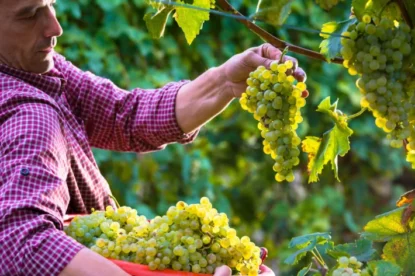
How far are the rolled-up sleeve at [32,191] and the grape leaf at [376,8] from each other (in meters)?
0.60

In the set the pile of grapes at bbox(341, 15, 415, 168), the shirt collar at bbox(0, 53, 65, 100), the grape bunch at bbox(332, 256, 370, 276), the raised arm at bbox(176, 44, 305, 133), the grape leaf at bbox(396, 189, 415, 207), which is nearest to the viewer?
the pile of grapes at bbox(341, 15, 415, 168)

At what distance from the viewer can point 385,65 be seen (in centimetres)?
106

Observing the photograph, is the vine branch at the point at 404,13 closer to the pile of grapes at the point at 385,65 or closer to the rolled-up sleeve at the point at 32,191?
the pile of grapes at the point at 385,65

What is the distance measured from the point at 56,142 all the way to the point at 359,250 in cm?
58

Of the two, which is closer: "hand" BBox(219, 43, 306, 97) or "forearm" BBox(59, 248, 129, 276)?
"forearm" BBox(59, 248, 129, 276)

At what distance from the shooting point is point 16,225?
139 centimetres

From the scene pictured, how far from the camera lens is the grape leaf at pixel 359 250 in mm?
1307

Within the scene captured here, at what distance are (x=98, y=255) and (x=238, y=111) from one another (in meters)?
2.57

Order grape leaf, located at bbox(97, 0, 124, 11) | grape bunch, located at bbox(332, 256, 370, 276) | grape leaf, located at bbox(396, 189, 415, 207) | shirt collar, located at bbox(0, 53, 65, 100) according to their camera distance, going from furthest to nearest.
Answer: grape leaf, located at bbox(97, 0, 124, 11) < shirt collar, located at bbox(0, 53, 65, 100) < grape leaf, located at bbox(396, 189, 415, 207) < grape bunch, located at bbox(332, 256, 370, 276)

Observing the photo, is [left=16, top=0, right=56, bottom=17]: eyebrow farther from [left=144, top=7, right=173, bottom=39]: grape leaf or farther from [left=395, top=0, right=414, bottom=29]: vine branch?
[left=395, top=0, right=414, bottom=29]: vine branch

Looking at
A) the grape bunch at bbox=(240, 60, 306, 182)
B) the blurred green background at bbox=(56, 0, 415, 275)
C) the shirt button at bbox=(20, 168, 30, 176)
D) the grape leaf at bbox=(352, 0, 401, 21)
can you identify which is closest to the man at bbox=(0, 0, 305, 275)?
the shirt button at bbox=(20, 168, 30, 176)

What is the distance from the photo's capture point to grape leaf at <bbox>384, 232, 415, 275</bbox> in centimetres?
124

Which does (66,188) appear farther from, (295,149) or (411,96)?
(411,96)

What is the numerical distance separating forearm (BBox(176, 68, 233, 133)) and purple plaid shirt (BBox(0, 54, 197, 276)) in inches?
0.8
